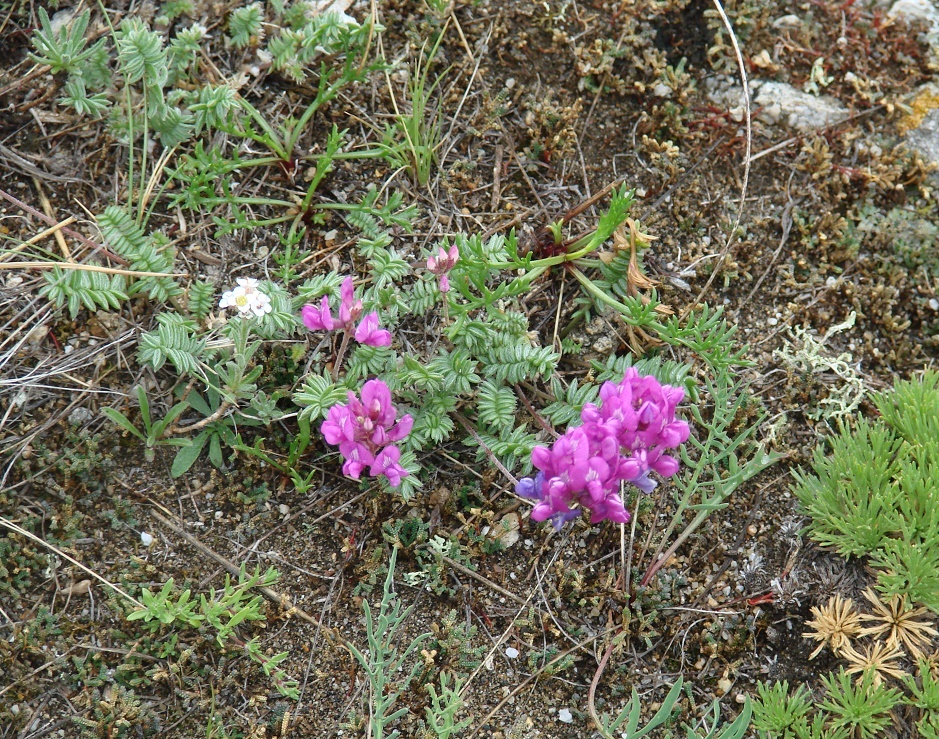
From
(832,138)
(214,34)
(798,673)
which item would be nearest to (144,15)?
(214,34)

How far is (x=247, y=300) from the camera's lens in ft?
9.52

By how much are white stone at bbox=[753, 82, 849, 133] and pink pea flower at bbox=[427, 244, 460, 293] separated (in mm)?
1990

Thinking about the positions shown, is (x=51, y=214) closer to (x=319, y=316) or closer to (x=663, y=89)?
(x=319, y=316)

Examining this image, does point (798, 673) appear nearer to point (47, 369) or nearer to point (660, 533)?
point (660, 533)

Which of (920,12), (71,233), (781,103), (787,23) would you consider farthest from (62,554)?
(920,12)

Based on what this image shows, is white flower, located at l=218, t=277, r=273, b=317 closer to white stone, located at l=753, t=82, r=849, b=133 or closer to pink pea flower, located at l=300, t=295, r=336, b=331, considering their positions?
pink pea flower, located at l=300, t=295, r=336, b=331

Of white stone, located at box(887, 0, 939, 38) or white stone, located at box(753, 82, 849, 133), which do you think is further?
white stone, located at box(887, 0, 939, 38)

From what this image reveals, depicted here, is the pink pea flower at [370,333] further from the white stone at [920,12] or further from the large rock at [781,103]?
the white stone at [920,12]

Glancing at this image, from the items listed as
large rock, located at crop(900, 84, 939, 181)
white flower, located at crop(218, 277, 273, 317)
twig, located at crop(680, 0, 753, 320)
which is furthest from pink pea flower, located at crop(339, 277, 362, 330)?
large rock, located at crop(900, 84, 939, 181)

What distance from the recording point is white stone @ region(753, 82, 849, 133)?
3957mm

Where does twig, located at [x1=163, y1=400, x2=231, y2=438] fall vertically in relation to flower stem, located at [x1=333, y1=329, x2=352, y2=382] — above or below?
below

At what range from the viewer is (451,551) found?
312 centimetres

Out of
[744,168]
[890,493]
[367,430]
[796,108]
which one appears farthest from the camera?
[796,108]

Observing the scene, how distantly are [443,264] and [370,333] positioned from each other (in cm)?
36
